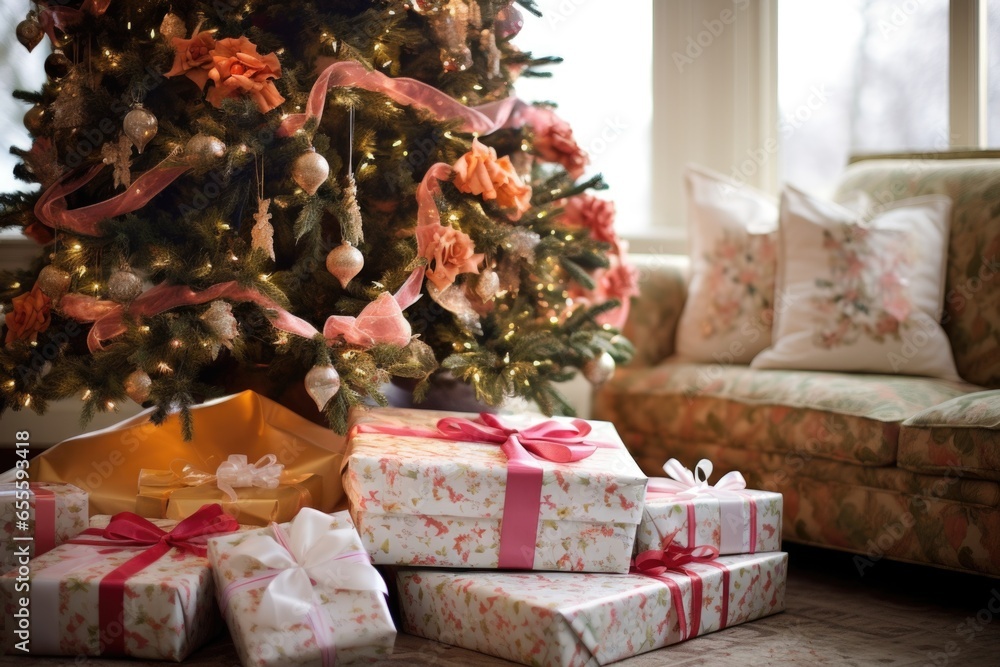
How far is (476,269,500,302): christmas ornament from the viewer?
183 cm

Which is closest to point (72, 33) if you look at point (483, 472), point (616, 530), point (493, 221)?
point (493, 221)

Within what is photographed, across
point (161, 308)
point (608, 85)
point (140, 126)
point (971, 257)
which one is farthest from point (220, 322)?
point (608, 85)

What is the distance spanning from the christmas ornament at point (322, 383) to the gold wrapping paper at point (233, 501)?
0.19 meters

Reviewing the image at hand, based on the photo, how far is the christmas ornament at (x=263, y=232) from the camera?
5.36 feet

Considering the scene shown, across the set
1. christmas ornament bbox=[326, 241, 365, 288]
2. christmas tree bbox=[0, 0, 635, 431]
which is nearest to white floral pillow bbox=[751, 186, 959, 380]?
christmas tree bbox=[0, 0, 635, 431]

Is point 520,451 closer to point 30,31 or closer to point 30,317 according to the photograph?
point 30,317

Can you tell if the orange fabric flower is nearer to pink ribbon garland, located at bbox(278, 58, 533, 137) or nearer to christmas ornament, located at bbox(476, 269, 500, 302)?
pink ribbon garland, located at bbox(278, 58, 533, 137)

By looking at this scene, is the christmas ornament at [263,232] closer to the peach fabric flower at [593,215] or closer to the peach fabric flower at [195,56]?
the peach fabric flower at [195,56]

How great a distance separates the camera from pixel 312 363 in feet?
5.63

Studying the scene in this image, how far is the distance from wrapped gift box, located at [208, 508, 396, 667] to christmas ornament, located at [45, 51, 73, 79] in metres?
1.08

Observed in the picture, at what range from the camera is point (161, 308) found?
5.44 feet

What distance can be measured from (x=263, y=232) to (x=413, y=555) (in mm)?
615

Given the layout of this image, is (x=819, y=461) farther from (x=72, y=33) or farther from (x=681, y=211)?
(x=72, y=33)

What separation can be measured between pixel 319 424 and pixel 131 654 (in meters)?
0.74
